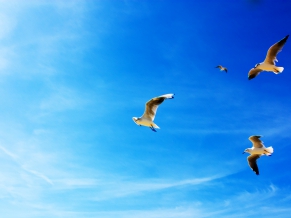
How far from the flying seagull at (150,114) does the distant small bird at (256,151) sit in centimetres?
608

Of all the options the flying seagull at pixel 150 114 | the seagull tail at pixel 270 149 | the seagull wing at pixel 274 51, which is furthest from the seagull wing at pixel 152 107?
the seagull tail at pixel 270 149

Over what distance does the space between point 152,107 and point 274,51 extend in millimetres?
7951

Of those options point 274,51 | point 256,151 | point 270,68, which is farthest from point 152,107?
point 274,51

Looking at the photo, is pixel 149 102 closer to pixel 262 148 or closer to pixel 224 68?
pixel 262 148

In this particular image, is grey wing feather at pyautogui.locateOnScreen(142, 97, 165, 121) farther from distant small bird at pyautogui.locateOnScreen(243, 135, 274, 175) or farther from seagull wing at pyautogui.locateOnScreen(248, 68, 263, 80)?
seagull wing at pyautogui.locateOnScreen(248, 68, 263, 80)

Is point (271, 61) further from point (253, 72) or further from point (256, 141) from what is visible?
point (256, 141)

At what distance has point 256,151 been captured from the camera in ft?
80.1

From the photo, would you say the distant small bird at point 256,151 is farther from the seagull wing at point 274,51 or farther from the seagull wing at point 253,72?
the seagull wing at point 274,51

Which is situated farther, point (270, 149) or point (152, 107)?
Result: point (270, 149)

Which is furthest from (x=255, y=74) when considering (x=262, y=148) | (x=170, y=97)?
(x=170, y=97)

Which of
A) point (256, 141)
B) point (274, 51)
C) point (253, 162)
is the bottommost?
point (253, 162)

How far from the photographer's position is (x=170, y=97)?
20672 millimetres

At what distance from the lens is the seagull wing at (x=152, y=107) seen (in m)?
21.6

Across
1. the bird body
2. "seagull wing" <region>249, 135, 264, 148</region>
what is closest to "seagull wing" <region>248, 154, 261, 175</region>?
"seagull wing" <region>249, 135, 264, 148</region>
